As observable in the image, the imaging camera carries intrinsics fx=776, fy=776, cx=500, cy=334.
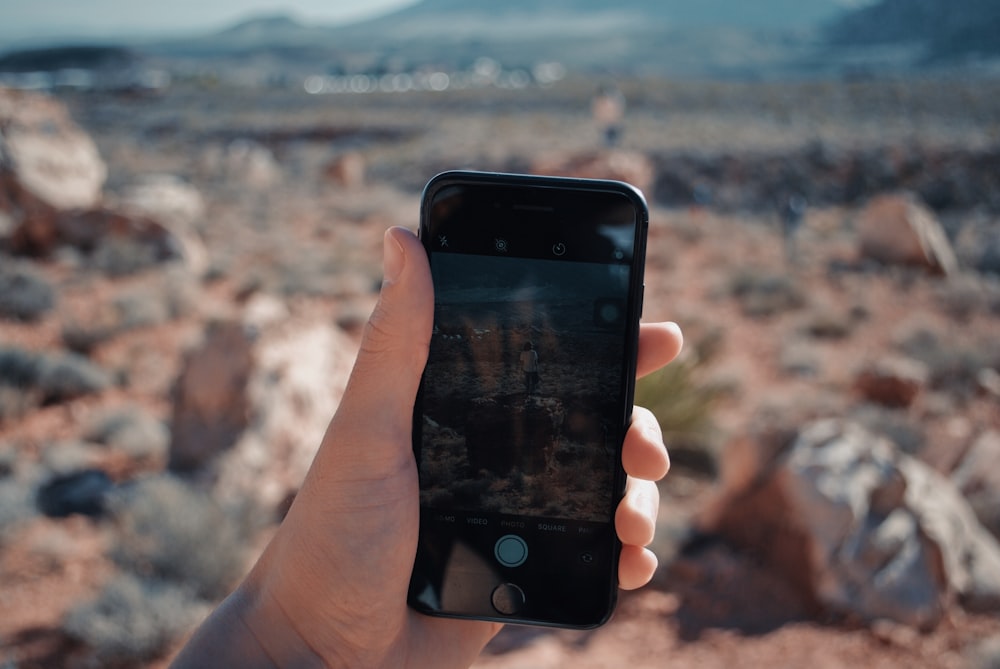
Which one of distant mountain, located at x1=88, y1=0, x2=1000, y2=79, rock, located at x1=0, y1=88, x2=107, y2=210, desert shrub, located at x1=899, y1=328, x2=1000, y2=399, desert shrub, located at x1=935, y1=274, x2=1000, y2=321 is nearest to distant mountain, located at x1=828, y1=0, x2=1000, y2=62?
distant mountain, located at x1=88, y1=0, x2=1000, y2=79

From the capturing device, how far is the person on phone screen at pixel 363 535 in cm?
165

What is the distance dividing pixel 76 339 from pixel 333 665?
6599mm

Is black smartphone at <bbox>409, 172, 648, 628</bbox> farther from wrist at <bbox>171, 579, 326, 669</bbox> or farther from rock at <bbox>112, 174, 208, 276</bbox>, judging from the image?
rock at <bbox>112, 174, 208, 276</bbox>

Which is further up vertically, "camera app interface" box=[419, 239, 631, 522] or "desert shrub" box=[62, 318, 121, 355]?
"camera app interface" box=[419, 239, 631, 522]

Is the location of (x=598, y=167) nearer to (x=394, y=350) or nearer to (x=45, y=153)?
(x=45, y=153)

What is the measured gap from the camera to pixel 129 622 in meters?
3.47

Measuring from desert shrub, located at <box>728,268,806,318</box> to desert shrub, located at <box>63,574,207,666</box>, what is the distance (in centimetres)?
786

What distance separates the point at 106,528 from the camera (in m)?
4.45

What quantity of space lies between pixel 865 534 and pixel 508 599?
108 inches

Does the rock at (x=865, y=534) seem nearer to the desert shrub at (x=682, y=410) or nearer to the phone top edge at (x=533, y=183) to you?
the desert shrub at (x=682, y=410)

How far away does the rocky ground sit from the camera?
370 cm

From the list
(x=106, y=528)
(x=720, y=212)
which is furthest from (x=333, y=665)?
(x=720, y=212)

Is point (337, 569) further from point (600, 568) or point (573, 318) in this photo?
point (573, 318)

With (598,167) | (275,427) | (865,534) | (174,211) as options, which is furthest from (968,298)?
(174,211)
